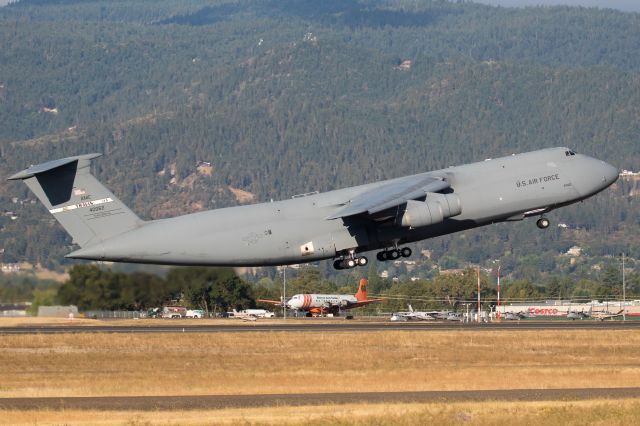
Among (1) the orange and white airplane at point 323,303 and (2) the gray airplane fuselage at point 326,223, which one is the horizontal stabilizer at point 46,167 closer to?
(2) the gray airplane fuselage at point 326,223

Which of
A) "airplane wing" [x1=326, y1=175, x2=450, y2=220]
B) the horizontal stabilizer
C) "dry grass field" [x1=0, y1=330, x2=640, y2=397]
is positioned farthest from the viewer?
"airplane wing" [x1=326, y1=175, x2=450, y2=220]

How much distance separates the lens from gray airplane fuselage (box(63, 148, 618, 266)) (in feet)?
163

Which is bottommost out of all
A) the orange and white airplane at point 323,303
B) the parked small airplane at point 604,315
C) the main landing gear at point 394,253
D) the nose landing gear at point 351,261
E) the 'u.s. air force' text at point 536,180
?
the parked small airplane at point 604,315

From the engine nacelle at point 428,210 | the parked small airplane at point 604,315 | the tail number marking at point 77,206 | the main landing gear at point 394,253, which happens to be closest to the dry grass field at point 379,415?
the tail number marking at point 77,206

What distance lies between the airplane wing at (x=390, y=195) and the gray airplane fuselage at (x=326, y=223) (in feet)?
1.28


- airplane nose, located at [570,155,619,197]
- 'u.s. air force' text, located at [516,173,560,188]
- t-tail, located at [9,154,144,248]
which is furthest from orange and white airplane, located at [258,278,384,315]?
t-tail, located at [9,154,144,248]

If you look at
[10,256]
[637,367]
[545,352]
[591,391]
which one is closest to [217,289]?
[10,256]

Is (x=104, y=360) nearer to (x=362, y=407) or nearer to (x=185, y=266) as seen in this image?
(x=185, y=266)

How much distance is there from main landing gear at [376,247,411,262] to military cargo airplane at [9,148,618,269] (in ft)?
0.23

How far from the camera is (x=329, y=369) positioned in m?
43.4

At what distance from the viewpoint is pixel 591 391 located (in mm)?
37906

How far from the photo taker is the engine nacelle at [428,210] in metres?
50.2

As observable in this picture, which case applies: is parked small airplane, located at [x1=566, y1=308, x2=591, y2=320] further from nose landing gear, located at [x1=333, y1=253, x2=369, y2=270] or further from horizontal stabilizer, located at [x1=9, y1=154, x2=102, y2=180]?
horizontal stabilizer, located at [x1=9, y1=154, x2=102, y2=180]

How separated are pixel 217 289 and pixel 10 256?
9792 millimetres
